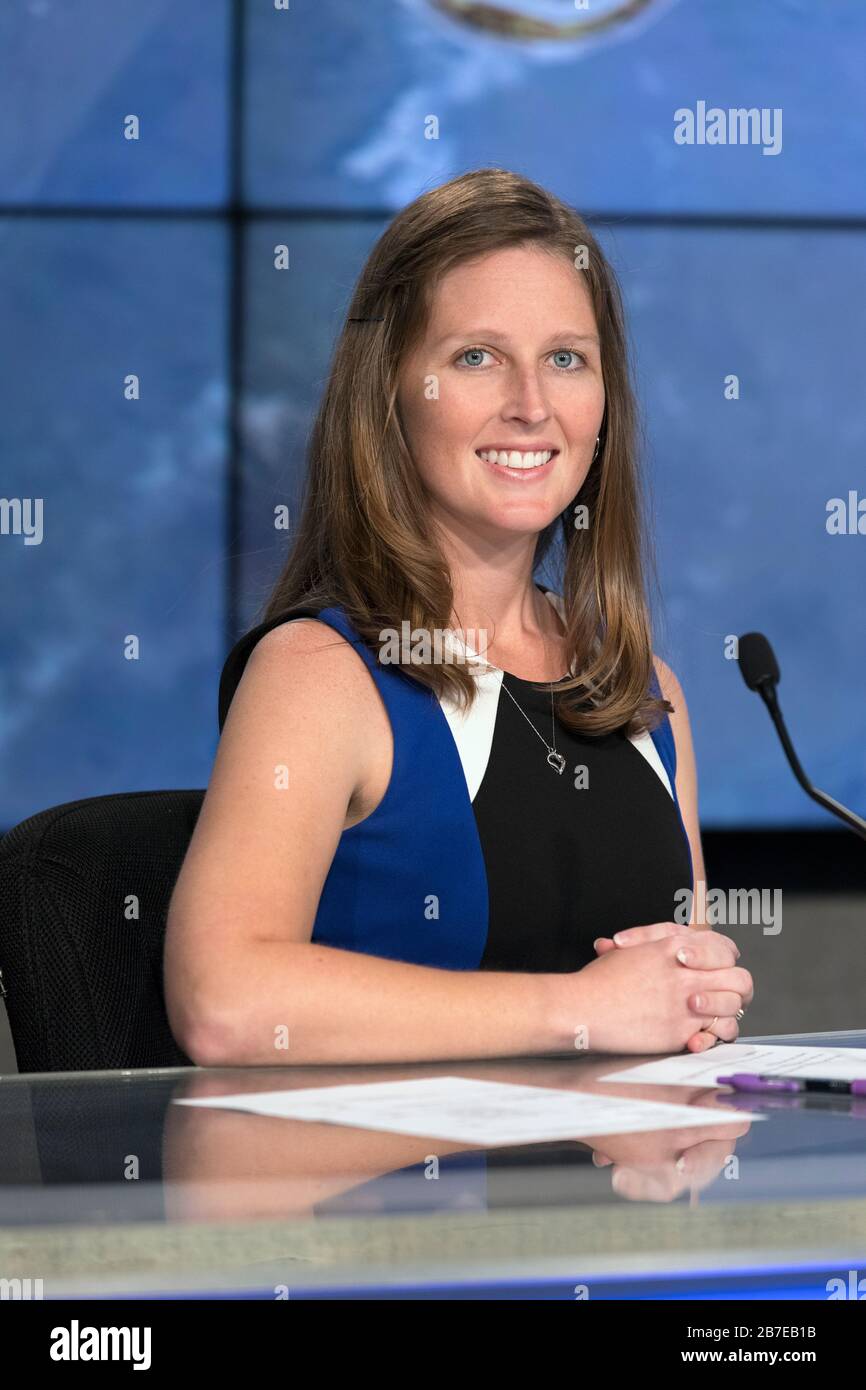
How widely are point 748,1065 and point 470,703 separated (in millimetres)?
538

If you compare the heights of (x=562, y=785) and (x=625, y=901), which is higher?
(x=562, y=785)

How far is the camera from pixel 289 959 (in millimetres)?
1300

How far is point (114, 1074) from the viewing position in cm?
125

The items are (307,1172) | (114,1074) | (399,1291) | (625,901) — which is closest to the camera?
(399,1291)

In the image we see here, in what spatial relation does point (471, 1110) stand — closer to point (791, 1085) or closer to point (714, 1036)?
point (791, 1085)

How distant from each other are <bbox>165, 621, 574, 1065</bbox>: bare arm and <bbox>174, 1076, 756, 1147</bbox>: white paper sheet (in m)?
0.12

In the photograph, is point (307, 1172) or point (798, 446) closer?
point (307, 1172)

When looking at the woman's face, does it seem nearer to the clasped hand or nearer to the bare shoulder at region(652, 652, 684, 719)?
the bare shoulder at region(652, 652, 684, 719)

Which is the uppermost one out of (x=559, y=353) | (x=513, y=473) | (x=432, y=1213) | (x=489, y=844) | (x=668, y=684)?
(x=559, y=353)

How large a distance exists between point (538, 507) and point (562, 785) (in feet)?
0.95

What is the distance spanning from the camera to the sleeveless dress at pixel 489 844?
1569 millimetres

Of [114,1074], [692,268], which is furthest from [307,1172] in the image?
[692,268]

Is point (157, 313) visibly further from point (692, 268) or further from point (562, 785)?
point (562, 785)

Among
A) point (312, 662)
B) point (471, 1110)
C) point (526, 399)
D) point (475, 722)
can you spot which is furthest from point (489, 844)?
point (471, 1110)
